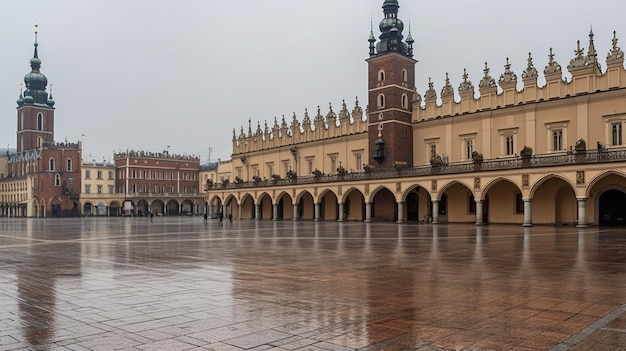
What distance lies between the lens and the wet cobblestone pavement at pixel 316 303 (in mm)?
5969

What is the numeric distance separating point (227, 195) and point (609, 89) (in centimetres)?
4562

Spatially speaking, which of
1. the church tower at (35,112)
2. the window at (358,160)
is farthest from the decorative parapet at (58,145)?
the window at (358,160)

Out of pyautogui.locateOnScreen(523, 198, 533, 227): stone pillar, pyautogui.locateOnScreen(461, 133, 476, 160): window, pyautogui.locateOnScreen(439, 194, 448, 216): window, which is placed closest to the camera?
pyautogui.locateOnScreen(523, 198, 533, 227): stone pillar

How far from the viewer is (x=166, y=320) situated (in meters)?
6.96

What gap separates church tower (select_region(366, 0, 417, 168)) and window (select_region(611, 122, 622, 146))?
16703 millimetres

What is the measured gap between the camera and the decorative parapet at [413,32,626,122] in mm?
36703

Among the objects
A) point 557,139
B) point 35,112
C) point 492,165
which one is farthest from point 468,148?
point 35,112

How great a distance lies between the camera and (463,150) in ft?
150

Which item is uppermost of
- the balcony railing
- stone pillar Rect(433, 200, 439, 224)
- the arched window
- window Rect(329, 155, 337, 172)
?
the arched window

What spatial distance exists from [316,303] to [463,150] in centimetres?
3980

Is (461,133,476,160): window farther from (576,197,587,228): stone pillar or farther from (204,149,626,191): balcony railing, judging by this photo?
(576,197,587,228): stone pillar

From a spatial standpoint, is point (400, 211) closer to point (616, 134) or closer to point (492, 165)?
point (492, 165)

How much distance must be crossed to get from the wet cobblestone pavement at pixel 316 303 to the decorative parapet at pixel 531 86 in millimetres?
27097

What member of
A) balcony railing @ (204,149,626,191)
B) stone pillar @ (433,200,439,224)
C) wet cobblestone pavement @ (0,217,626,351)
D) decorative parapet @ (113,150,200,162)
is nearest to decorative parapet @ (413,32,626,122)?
balcony railing @ (204,149,626,191)
